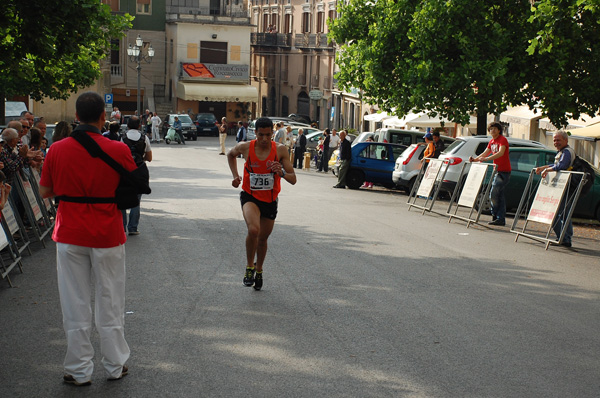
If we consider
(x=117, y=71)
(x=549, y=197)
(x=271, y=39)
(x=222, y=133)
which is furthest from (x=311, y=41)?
(x=549, y=197)

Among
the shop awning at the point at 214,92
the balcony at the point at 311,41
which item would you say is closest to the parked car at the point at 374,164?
the balcony at the point at 311,41

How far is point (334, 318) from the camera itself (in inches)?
310

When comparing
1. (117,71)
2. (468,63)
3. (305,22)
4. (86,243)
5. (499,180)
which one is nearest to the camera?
(86,243)

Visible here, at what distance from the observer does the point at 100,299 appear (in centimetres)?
589

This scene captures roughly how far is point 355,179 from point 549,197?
12.2 meters

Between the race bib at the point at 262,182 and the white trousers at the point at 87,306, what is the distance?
3.24 metres

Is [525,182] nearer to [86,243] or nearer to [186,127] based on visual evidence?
[86,243]

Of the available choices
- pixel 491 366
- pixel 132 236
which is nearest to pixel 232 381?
pixel 491 366

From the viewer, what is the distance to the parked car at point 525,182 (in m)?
18.1

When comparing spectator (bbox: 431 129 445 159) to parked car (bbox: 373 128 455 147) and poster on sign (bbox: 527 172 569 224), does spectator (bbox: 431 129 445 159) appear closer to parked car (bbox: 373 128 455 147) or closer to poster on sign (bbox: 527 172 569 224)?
parked car (bbox: 373 128 455 147)

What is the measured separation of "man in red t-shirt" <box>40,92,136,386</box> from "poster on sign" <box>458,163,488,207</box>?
35.3ft

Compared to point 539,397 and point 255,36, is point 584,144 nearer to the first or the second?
point 539,397

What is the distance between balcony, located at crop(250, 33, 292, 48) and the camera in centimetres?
7075

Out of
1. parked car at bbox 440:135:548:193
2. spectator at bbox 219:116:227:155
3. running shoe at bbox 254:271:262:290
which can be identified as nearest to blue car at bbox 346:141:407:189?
parked car at bbox 440:135:548:193
